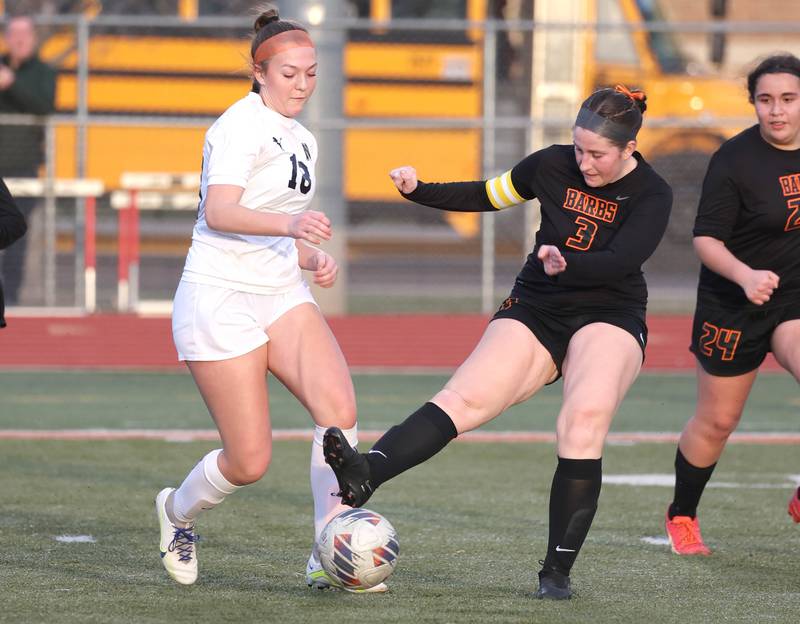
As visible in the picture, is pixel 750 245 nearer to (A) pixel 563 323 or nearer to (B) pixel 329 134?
(A) pixel 563 323

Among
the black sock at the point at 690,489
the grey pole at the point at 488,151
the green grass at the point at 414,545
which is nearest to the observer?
the green grass at the point at 414,545

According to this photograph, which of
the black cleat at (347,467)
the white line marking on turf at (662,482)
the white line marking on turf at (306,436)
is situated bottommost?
the white line marking on turf at (306,436)

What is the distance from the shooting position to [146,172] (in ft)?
53.5

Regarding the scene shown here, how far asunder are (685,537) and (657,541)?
10.4 inches

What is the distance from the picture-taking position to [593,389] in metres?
5.54

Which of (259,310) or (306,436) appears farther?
(306,436)

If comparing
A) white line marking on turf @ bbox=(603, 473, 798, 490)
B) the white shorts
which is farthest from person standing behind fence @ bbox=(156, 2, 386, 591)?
white line marking on turf @ bbox=(603, 473, 798, 490)

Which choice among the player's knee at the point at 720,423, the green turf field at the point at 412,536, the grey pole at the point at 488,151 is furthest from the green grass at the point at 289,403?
the player's knee at the point at 720,423

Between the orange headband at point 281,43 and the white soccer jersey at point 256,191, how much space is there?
16 cm

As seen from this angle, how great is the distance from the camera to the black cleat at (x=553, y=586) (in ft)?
18.2

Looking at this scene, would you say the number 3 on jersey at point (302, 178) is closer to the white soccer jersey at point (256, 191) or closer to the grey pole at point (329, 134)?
the white soccer jersey at point (256, 191)

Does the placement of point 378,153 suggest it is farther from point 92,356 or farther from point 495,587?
point 495,587

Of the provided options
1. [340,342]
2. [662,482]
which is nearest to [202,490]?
[662,482]

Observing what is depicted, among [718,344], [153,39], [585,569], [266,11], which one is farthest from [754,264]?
[153,39]
